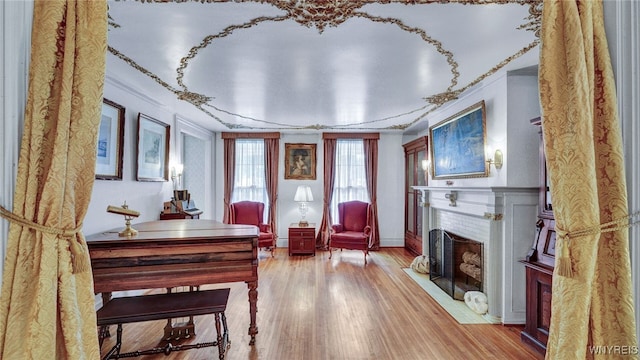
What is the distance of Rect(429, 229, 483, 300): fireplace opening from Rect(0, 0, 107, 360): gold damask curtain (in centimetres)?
398

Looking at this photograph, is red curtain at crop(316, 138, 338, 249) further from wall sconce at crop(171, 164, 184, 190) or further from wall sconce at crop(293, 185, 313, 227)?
wall sconce at crop(171, 164, 184, 190)

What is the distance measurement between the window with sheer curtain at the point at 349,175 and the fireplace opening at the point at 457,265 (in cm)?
251

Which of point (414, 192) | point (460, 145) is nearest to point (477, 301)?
point (460, 145)

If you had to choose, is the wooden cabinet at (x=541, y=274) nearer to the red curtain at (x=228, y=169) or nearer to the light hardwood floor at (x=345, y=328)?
the light hardwood floor at (x=345, y=328)

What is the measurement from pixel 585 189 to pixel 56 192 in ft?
7.30

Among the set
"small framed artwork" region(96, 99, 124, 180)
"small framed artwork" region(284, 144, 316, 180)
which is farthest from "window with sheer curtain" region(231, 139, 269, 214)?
"small framed artwork" region(96, 99, 124, 180)

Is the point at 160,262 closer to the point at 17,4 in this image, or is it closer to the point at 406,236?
the point at 17,4

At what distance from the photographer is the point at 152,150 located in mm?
4219

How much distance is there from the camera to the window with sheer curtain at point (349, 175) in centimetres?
675

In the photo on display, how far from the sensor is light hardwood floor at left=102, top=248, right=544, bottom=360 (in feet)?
8.55

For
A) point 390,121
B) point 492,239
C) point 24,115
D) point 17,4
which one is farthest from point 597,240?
point 390,121

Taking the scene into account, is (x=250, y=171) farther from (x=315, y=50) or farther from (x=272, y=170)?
(x=315, y=50)

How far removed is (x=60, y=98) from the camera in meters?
1.21

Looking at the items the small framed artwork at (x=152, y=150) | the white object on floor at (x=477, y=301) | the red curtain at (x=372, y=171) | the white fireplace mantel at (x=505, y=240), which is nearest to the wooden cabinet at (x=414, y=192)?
the red curtain at (x=372, y=171)
